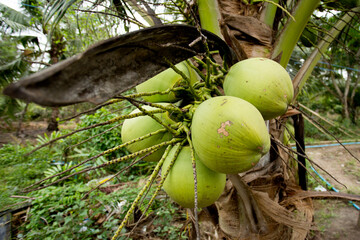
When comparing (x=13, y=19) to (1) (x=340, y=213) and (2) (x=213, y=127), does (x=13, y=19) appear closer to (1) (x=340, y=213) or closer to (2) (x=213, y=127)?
(2) (x=213, y=127)

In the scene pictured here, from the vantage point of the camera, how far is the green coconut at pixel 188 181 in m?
0.73

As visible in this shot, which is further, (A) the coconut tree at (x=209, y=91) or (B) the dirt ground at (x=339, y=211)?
(B) the dirt ground at (x=339, y=211)

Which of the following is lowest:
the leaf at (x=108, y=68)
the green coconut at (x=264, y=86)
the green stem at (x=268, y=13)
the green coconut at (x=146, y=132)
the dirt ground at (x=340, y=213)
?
the dirt ground at (x=340, y=213)

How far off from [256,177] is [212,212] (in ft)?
1.04

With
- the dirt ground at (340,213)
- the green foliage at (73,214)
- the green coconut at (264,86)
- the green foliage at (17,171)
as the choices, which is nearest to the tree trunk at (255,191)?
the green coconut at (264,86)

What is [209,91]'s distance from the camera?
88 cm

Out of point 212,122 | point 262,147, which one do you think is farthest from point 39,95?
point 262,147

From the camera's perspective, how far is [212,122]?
662 mm

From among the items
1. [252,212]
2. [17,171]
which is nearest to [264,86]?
[252,212]

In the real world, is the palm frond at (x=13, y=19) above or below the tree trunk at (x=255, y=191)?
above

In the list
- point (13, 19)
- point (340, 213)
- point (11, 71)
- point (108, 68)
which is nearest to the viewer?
point (108, 68)

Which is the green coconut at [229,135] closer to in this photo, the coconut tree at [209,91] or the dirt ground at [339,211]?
the coconut tree at [209,91]

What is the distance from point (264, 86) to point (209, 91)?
0.70ft

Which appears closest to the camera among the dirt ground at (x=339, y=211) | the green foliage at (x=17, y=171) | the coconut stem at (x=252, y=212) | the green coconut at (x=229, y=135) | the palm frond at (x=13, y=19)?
the green coconut at (x=229, y=135)
